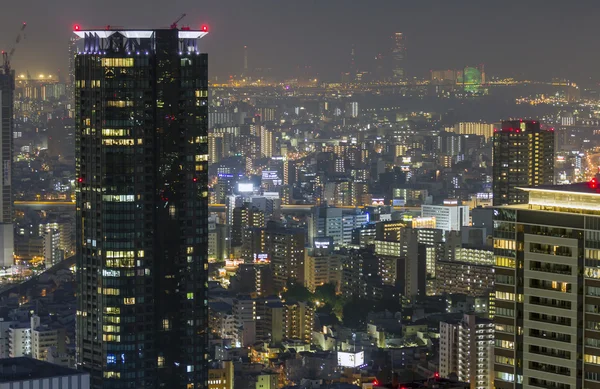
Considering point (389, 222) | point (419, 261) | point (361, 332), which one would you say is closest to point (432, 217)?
point (389, 222)

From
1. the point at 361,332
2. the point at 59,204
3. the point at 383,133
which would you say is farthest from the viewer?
the point at 383,133

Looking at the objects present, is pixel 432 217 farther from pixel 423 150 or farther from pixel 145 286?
pixel 145 286

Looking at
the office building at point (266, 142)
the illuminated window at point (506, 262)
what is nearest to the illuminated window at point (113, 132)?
the illuminated window at point (506, 262)

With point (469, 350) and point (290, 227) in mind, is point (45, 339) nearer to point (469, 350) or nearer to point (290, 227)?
point (469, 350)

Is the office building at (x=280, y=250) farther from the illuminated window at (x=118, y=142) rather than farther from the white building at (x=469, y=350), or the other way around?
the illuminated window at (x=118, y=142)

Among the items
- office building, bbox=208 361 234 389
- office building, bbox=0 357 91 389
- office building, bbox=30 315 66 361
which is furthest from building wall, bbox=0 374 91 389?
office building, bbox=30 315 66 361

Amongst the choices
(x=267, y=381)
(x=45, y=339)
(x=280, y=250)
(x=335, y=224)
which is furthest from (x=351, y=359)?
(x=335, y=224)

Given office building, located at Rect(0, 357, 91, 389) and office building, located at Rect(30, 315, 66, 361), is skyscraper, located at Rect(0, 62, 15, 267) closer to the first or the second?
office building, located at Rect(30, 315, 66, 361)
